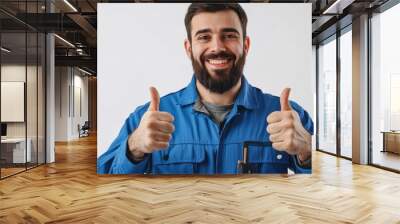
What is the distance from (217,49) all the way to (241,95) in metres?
0.85

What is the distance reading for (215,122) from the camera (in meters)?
6.41

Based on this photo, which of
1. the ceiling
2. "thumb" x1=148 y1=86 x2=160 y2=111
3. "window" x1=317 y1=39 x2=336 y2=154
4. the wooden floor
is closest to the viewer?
the wooden floor

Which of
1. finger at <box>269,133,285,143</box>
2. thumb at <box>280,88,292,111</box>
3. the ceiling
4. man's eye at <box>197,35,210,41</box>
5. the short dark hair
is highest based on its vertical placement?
the ceiling

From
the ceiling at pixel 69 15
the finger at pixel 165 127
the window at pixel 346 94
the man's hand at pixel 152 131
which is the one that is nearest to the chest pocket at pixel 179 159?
the man's hand at pixel 152 131

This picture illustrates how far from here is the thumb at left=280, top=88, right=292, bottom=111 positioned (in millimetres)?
6551

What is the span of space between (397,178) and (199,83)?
3.65 m

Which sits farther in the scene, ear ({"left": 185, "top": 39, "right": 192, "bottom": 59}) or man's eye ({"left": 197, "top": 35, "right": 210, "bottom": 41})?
ear ({"left": 185, "top": 39, "right": 192, "bottom": 59})

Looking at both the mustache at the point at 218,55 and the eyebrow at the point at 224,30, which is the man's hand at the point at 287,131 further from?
the eyebrow at the point at 224,30

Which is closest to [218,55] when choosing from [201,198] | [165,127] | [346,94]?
[165,127]

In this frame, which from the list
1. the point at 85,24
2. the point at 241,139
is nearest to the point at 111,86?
the point at 241,139

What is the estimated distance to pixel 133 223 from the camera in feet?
12.8

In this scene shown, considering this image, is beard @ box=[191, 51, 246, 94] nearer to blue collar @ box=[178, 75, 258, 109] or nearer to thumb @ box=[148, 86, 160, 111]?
blue collar @ box=[178, 75, 258, 109]

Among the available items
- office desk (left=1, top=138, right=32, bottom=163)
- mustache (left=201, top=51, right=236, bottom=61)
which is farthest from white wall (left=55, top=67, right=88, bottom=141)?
mustache (left=201, top=51, right=236, bottom=61)

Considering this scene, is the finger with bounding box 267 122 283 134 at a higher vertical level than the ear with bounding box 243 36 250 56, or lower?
lower
